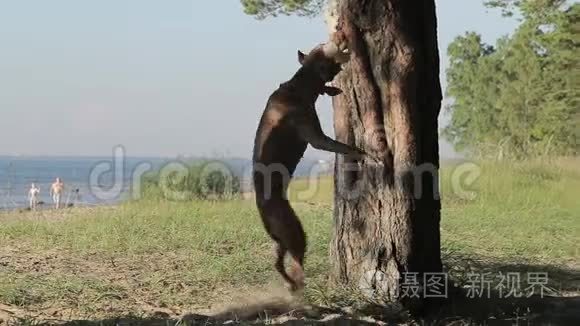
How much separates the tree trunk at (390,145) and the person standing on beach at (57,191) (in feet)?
31.1

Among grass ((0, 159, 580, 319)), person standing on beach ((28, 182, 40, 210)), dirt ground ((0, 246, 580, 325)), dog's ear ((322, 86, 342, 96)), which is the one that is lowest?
dirt ground ((0, 246, 580, 325))

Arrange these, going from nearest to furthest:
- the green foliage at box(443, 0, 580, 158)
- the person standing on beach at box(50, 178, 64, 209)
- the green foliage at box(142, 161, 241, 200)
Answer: the green foliage at box(142, 161, 241, 200) < the person standing on beach at box(50, 178, 64, 209) < the green foliage at box(443, 0, 580, 158)

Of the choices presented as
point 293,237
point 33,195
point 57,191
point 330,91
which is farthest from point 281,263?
point 33,195

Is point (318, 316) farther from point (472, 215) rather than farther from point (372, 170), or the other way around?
point (472, 215)

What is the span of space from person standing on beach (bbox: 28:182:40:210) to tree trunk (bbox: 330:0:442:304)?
9.21 m

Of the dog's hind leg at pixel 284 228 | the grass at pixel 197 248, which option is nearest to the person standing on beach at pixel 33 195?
the grass at pixel 197 248

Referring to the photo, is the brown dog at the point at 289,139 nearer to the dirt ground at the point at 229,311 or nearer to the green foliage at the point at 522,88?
the dirt ground at the point at 229,311

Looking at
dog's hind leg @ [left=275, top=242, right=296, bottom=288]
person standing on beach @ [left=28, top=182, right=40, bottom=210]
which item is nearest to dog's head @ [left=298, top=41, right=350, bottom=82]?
dog's hind leg @ [left=275, top=242, right=296, bottom=288]

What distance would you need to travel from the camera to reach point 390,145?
5.08 metres

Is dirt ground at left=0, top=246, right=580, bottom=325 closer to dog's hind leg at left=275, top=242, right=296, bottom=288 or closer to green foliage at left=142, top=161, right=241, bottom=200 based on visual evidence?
dog's hind leg at left=275, top=242, right=296, bottom=288

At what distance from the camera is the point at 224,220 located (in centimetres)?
919

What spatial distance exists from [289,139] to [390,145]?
867 mm

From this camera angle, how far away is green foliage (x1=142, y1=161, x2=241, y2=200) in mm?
11875

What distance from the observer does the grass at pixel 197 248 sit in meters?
5.45
